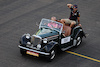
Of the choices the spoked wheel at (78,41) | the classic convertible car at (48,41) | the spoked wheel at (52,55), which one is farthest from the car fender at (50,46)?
the spoked wheel at (78,41)

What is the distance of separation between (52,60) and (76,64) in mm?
1198

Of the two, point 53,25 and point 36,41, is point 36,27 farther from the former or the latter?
point 36,41

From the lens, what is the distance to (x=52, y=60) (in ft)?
41.0

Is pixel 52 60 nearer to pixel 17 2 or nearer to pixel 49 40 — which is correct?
pixel 49 40

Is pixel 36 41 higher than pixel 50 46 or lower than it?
higher

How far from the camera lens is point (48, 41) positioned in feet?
40.9


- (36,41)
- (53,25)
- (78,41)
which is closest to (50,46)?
(36,41)

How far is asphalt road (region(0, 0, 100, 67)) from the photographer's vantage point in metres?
12.4

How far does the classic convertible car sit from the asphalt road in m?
0.47

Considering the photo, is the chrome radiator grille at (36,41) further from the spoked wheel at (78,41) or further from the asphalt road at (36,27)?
the spoked wheel at (78,41)

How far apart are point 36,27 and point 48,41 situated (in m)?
4.17

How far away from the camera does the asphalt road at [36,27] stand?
40.6ft

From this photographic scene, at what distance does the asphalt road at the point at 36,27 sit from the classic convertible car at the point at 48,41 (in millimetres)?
473

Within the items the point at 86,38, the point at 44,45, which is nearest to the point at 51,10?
the point at 86,38
